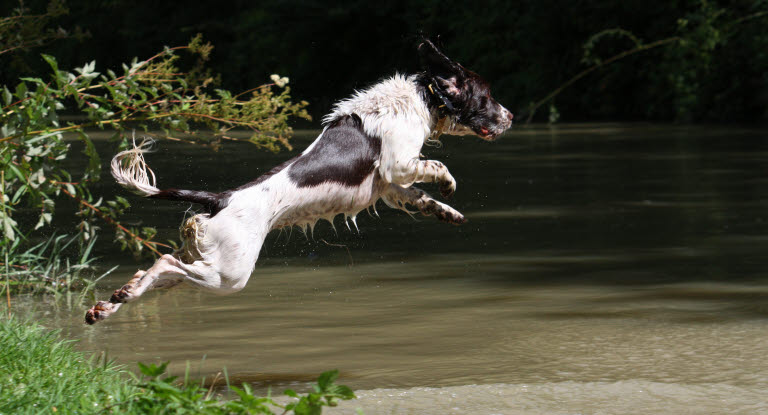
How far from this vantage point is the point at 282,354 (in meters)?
5.90

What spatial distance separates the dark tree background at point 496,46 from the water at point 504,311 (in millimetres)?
5655

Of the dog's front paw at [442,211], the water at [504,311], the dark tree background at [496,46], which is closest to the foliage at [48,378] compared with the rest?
the water at [504,311]

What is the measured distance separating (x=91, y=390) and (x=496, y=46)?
27.5 m

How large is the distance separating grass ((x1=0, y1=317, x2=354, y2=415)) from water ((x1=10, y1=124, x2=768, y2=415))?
73 cm

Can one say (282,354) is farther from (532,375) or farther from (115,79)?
(115,79)

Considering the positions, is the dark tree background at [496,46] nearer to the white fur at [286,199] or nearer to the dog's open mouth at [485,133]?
the dog's open mouth at [485,133]

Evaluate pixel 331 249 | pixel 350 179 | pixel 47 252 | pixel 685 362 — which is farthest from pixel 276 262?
pixel 685 362

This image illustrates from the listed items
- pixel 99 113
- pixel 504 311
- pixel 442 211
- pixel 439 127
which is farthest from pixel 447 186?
pixel 99 113

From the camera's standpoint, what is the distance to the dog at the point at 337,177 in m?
5.28

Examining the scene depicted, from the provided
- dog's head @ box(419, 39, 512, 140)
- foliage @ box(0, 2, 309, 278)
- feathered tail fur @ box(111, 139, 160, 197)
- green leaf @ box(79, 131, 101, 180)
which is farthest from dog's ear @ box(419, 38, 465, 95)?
green leaf @ box(79, 131, 101, 180)

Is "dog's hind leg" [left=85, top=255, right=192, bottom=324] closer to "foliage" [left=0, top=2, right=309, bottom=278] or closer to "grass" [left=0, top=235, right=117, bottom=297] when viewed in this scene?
"foliage" [left=0, top=2, right=309, bottom=278]

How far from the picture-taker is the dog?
528 centimetres

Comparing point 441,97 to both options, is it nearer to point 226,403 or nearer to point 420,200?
point 420,200

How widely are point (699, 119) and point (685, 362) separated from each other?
20.2 m
